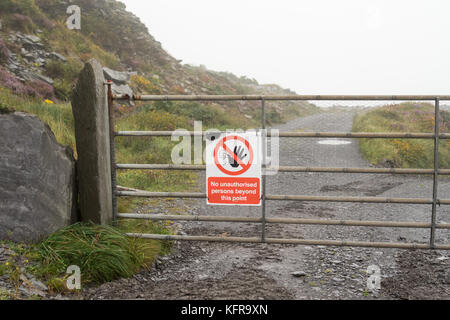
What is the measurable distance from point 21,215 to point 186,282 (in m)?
1.79

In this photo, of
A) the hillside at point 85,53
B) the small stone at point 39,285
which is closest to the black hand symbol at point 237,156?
the small stone at point 39,285

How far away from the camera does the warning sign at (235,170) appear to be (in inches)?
178

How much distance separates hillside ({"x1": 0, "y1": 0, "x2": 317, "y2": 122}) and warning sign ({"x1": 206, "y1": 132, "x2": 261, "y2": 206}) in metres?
8.27

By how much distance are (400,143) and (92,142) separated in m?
10.4

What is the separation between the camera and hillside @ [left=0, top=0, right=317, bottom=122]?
12766mm

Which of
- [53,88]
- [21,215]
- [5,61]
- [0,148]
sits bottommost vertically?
[21,215]

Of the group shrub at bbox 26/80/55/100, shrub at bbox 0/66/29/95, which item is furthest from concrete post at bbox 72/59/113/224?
shrub at bbox 26/80/55/100

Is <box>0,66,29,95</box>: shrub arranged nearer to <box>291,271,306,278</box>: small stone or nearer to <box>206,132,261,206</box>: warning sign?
<box>206,132,261,206</box>: warning sign

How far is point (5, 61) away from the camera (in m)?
12.5

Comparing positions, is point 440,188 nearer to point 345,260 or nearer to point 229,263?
point 345,260

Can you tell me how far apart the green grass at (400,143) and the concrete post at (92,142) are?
350 inches

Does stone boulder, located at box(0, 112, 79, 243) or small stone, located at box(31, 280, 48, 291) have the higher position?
stone boulder, located at box(0, 112, 79, 243)

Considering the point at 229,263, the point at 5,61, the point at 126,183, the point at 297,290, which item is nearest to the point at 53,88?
the point at 5,61

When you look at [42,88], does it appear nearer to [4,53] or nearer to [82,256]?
[4,53]
